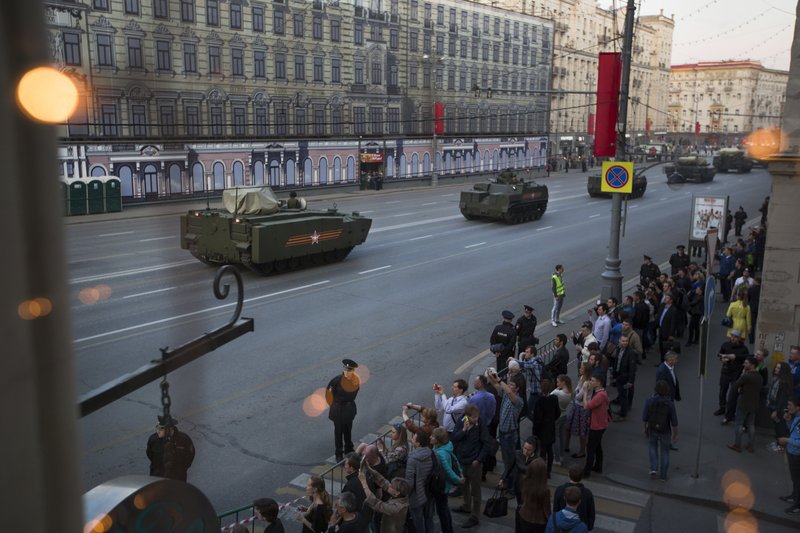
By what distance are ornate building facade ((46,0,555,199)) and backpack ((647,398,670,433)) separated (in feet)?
33.4

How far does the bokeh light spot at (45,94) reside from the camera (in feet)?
3.44

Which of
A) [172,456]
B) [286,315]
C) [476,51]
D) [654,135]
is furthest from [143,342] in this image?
[654,135]

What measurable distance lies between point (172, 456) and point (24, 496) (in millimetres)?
2255

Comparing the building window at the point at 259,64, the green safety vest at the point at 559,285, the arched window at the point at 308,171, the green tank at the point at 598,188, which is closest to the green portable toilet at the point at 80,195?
the building window at the point at 259,64

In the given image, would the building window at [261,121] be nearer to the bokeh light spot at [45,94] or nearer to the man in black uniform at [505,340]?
the man in black uniform at [505,340]

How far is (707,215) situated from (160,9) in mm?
21796

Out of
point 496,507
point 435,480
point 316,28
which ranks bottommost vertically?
point 496,507

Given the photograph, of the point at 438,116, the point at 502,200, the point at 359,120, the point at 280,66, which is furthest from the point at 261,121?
the point at 438,116

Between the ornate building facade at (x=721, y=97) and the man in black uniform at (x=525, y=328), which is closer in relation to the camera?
the man in black uniform at (x=525, y=328)

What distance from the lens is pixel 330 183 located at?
47875 millimetres

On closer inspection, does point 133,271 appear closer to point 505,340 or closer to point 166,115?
point 505,340

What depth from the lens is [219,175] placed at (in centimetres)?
3844

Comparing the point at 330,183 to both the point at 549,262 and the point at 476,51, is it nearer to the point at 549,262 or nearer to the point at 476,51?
the point at 476,51

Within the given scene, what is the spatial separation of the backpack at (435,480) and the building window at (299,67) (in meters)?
37.3
